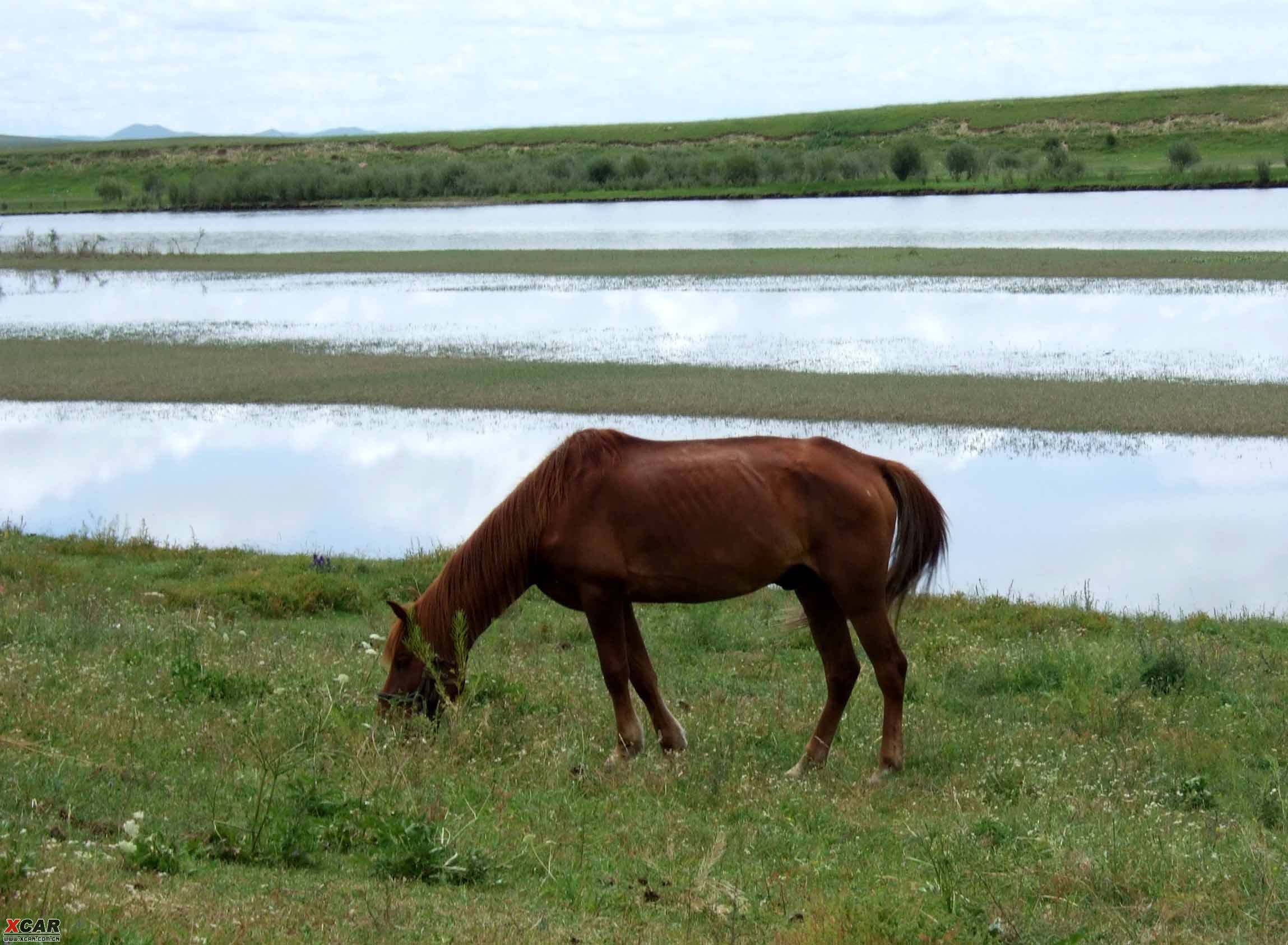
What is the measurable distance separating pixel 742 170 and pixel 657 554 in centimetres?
7707

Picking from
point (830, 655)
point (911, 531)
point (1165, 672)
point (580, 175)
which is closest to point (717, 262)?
point (1165, 672)

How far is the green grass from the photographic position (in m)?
4.69

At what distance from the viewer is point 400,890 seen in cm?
490

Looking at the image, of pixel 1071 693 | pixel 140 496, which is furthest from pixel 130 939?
pixel 140 496

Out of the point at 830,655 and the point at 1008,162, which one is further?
the point at 1008,162

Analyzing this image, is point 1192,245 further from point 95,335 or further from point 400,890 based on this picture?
point 400,890

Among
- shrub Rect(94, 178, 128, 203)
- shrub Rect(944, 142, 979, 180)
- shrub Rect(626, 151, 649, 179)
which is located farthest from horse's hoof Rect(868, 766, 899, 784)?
shrub Rect(94, 178, 128, 203)

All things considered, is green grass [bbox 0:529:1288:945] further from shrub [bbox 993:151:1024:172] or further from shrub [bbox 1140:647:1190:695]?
shrub [bbox 993:151:1024:172]

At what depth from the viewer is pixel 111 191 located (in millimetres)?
91625

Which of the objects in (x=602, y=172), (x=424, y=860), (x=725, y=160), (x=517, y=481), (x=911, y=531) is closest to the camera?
(x=424, y=860)

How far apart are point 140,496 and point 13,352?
1257cm

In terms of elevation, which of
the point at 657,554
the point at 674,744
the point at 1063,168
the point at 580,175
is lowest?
the point at 674,744

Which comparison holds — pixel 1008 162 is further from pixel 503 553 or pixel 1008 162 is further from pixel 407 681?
pixel 407 681

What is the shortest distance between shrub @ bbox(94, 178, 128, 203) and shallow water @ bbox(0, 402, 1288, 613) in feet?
245
